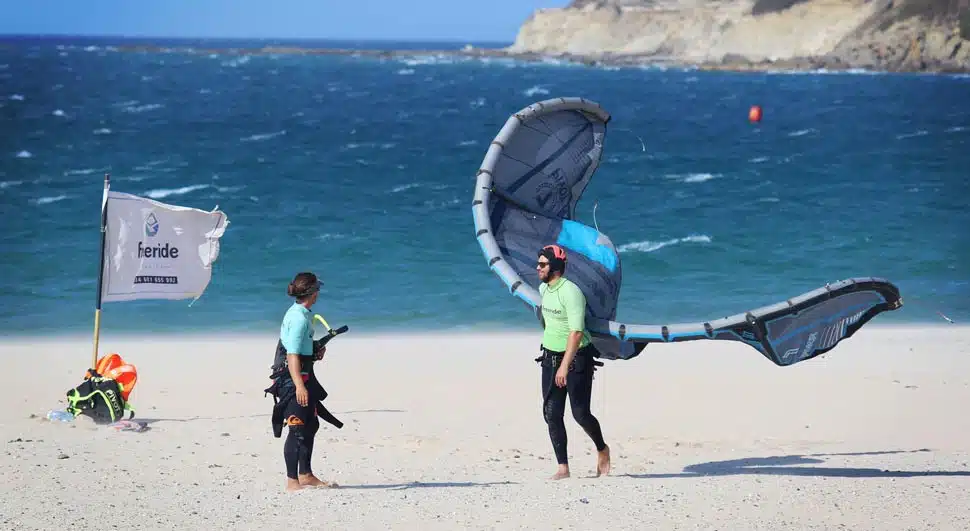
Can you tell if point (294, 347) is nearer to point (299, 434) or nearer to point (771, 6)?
point (299, 434)

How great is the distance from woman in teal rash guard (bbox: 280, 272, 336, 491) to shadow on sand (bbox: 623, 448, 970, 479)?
2.42 meters

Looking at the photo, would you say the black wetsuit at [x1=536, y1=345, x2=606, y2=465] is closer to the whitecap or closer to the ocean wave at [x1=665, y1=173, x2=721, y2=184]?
the ocean wave at [x1=665, y1=173, x2=721, y2=184]

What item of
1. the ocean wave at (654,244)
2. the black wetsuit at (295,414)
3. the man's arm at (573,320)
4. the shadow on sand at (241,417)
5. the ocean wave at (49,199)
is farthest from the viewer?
the ocean wave at (49,199)

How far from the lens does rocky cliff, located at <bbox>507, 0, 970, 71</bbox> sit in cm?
11562

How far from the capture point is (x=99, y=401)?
1080 cm

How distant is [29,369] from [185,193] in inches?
774

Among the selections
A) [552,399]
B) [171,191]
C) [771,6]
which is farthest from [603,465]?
[771,6]

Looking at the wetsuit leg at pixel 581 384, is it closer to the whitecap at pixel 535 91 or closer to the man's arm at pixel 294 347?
the man's arm at pixel 294 347

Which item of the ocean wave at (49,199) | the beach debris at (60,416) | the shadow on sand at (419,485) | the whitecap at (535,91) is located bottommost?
the shadow on sand at (419,485)

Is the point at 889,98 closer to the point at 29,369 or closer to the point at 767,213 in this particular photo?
the point at 767,213

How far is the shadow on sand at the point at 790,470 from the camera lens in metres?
9.58

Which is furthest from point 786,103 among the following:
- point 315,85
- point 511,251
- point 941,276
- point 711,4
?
point 711,4

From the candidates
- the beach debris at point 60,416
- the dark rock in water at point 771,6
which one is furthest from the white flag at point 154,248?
the dark rock in water at point 771,6

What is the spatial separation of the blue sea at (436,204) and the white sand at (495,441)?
3.20m
